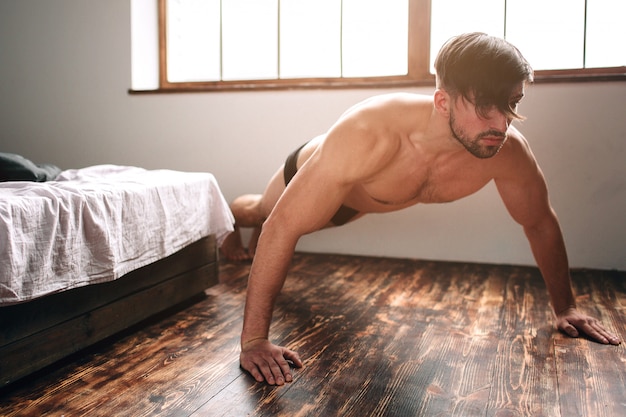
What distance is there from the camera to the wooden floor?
1.12 metres

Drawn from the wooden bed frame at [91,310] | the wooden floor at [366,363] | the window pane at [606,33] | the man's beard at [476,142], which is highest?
the window pane at [606,33]

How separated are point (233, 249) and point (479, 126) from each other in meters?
1.52

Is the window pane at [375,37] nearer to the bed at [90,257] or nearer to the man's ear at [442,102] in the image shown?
the bed at [90,257]

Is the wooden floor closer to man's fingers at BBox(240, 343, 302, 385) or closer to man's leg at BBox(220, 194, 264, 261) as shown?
man's fingers at BBox(240, 343, 302, 385)

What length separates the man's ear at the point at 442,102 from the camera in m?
1.34

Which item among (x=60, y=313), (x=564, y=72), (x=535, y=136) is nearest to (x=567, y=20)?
(x=564, y=72)

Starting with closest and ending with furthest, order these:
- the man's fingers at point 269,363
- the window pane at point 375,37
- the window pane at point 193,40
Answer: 1. the man's fingers at point 269,363
2. the window pane at point 375,37
3. the window pane at point 193,40

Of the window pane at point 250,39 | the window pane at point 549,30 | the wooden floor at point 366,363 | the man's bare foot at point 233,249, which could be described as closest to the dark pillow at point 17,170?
the wooden floor at point 366,363

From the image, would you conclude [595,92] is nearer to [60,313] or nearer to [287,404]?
[287,404]

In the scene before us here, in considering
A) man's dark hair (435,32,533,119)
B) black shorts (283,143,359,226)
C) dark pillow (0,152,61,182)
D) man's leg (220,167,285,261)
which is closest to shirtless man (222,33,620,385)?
man's dark hair (435,32,533,119)

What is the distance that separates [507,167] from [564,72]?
1.13 m

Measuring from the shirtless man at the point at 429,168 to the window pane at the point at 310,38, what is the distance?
4.21 feet

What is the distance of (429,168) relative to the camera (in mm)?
1581

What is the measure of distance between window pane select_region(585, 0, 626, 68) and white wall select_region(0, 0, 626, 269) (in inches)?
7.4
